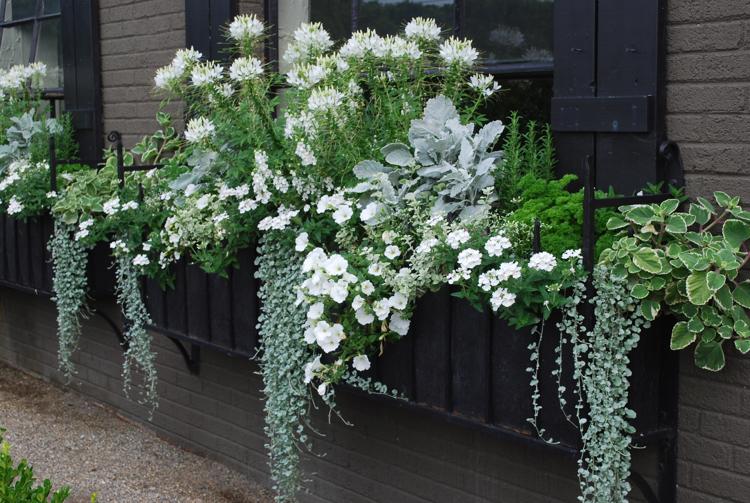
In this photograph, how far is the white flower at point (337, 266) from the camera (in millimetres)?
2850

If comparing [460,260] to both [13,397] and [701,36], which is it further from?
[13,397]

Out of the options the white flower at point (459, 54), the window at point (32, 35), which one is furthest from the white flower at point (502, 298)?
the window at point (32, 35)

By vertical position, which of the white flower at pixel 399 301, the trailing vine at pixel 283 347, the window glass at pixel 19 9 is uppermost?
the window glass at pixel 19 9

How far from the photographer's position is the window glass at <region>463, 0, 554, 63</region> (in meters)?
3.24

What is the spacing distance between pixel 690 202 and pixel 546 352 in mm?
578

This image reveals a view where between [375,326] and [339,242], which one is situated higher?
[339,242]

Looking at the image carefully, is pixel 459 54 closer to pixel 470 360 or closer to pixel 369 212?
pixel 369 212

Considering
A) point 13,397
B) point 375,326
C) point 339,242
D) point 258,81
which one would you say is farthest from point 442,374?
point 13,397

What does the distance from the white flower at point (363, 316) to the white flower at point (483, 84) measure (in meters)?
0.81

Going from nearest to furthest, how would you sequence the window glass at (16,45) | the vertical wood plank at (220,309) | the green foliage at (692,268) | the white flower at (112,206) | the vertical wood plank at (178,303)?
the green foliage at (692,268) < the vertical wood plank at (220,309) < the vertical wood plank at (178,303) < the white flower at (112,206) < the window glass at (16,45)

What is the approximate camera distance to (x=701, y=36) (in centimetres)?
264

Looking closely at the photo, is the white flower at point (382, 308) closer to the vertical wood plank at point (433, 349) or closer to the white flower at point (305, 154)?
the vertical wood plank at point (433, 349)

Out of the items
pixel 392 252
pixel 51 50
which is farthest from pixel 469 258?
pixel 51 50

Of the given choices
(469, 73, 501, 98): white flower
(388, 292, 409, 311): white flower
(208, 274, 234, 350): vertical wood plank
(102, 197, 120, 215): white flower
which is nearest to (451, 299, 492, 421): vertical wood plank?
(388, 292, 409, 311): white flower
